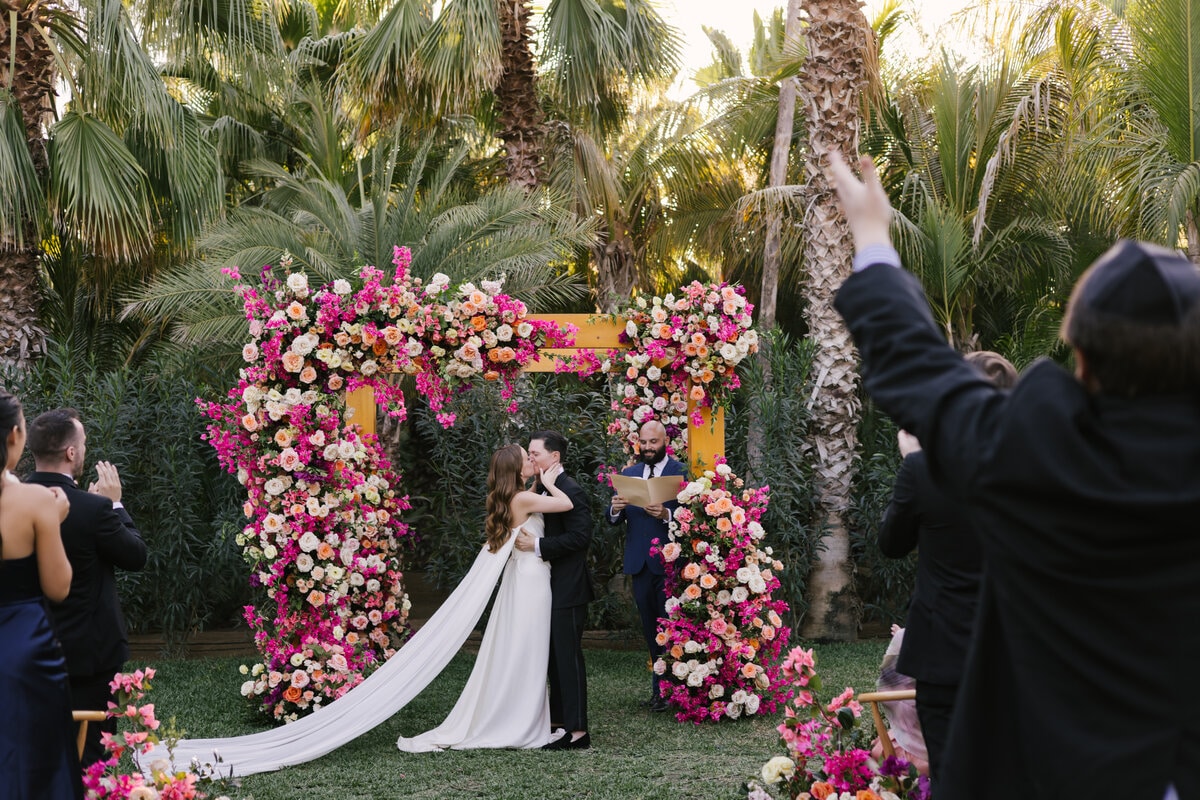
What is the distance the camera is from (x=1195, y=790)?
145 centimetres

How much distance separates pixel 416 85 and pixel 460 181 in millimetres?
3455

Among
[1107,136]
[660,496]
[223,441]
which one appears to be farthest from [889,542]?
[1107,136]

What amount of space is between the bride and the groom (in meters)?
0.07

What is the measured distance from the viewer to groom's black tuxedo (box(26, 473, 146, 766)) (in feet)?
13.9

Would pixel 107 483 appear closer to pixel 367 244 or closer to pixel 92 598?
pixel 92 598

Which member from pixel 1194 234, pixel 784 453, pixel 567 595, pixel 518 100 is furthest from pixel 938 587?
pixel 518 100

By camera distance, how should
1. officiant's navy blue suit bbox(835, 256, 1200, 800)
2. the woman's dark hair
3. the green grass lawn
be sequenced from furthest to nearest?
1. the green grass lawn
2. the woman's dark hair
3. officiant's navy blue suit bbox(835, 256, 1200, 800)

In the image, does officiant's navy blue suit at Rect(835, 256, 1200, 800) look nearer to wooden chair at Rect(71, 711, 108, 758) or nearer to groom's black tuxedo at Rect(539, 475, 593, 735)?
wooden chair at Rect(71, 711, 108, 758)

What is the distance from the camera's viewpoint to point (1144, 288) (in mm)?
1461

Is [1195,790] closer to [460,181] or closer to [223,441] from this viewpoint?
[223,441]

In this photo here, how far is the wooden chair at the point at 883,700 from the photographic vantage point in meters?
3.46

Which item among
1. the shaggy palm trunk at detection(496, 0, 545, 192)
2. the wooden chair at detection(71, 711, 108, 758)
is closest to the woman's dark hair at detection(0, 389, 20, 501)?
the wooden chair at detection(71, 711, 108, 758)

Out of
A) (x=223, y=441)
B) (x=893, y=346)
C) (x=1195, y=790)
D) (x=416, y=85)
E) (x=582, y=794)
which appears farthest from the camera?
(x=416, y=85)

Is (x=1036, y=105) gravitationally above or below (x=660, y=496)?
above
